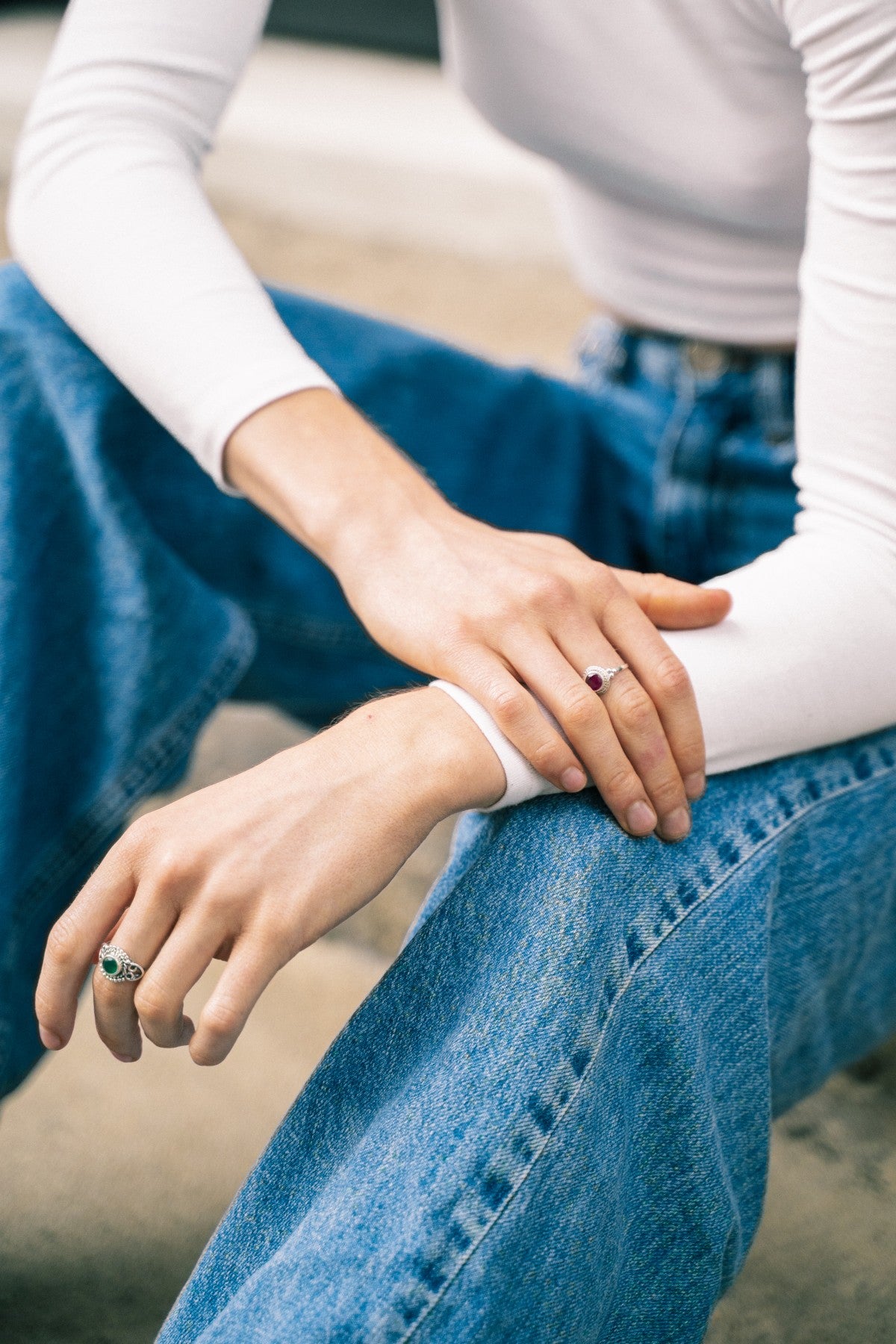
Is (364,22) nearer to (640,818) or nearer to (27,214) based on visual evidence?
(27,214)

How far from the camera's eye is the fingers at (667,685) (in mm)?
560

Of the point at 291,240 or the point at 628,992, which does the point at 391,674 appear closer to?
the point at 628,992

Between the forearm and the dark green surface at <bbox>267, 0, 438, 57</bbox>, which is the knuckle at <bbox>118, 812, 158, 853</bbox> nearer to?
the forearm

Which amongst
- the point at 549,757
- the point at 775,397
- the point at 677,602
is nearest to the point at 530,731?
the point at 549,757

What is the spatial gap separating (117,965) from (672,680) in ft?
0.90

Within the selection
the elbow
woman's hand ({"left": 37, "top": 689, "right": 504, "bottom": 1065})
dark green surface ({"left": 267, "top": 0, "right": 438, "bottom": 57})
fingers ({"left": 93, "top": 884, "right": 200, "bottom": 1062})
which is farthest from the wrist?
dark green surface ({"left": 267, "top": 0, "right": 438, "bottom": 57})

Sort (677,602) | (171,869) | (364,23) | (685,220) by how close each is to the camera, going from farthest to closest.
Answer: (364,23) < (685,220) < (677,602) < (171,869)

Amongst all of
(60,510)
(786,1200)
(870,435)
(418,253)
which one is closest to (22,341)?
(60,510)

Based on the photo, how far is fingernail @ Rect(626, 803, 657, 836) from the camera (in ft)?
1.77

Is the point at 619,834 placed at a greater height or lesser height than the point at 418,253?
greater

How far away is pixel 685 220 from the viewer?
2.79 feet

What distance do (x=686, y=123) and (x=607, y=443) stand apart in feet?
0.81

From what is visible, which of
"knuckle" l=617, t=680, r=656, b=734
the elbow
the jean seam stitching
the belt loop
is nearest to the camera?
the jean seam stitching

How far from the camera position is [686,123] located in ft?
2.52
